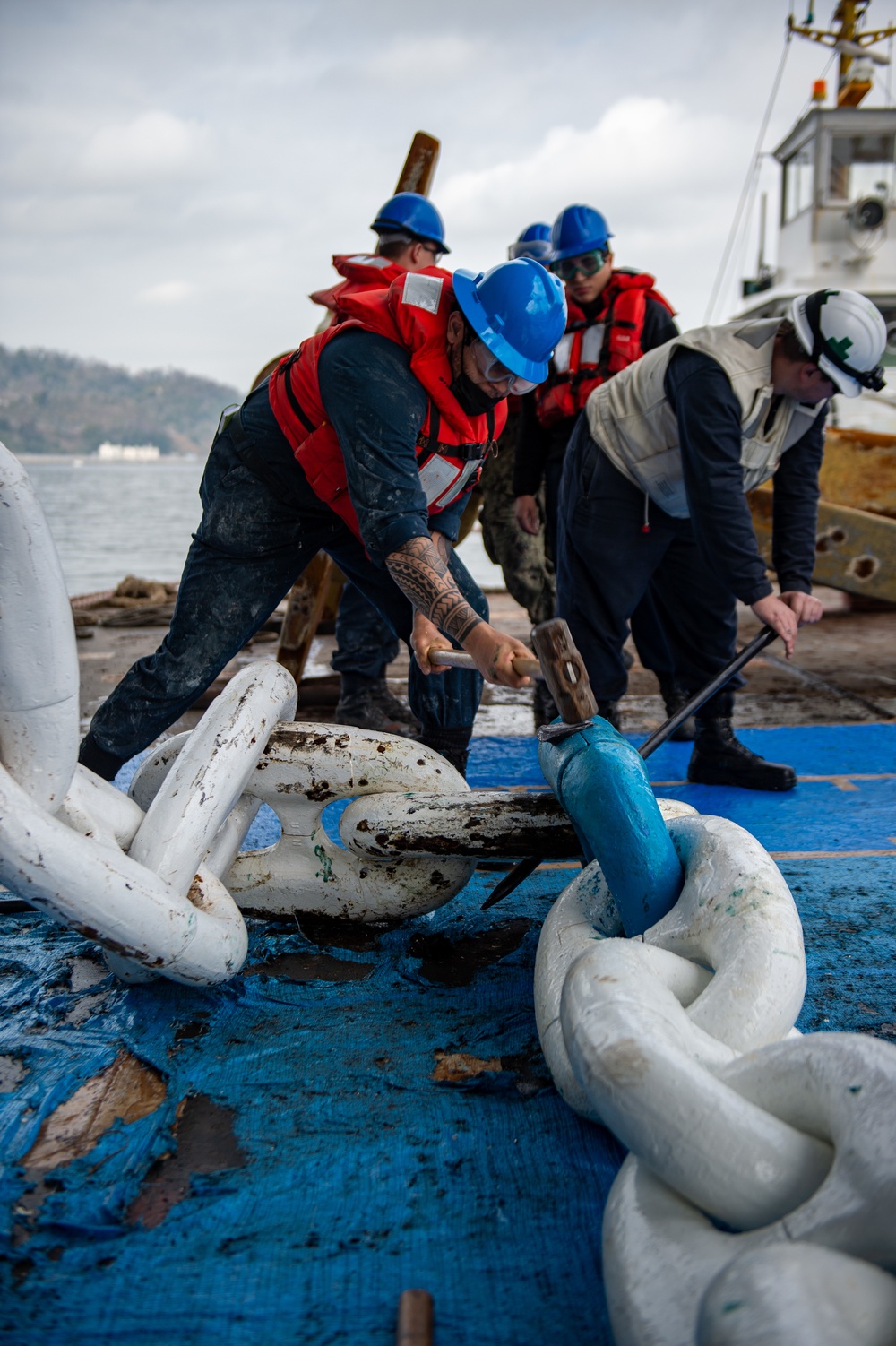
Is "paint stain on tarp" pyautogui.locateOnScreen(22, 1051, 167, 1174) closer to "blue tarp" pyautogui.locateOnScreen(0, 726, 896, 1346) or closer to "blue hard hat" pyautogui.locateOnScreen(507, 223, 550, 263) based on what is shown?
"blue tarp" pyautogui.locateOnScreen(0, 726, 896, 1346)

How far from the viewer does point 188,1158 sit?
1.54 m

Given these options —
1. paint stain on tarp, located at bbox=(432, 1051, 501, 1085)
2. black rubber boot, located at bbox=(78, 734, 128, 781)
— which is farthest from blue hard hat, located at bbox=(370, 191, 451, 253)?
paint stain on tarp, located at bbox=(432, 1051, 501, 1085)

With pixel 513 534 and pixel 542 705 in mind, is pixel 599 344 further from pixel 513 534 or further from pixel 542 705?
pixel 542 705

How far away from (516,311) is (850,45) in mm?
17440

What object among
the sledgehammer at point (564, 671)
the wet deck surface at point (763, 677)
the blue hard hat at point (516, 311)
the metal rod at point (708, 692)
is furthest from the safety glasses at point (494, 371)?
the wet deck surface at point (763, 677)

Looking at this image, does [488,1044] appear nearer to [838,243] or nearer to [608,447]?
[608,447]

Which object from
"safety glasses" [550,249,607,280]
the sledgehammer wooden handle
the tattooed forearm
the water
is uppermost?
"safety glasses" [550,249,607,280]

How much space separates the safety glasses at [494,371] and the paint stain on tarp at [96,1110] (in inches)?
66.3

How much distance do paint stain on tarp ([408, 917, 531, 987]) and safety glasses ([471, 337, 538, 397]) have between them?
1.28 m

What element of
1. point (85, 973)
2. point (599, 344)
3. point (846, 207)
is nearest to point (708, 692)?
point (599, 344)

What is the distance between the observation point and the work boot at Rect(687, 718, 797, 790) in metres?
3.49

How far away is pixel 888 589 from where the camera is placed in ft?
16.2

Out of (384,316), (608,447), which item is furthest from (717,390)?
(384,316)

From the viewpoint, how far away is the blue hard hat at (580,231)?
4203 millimetres
